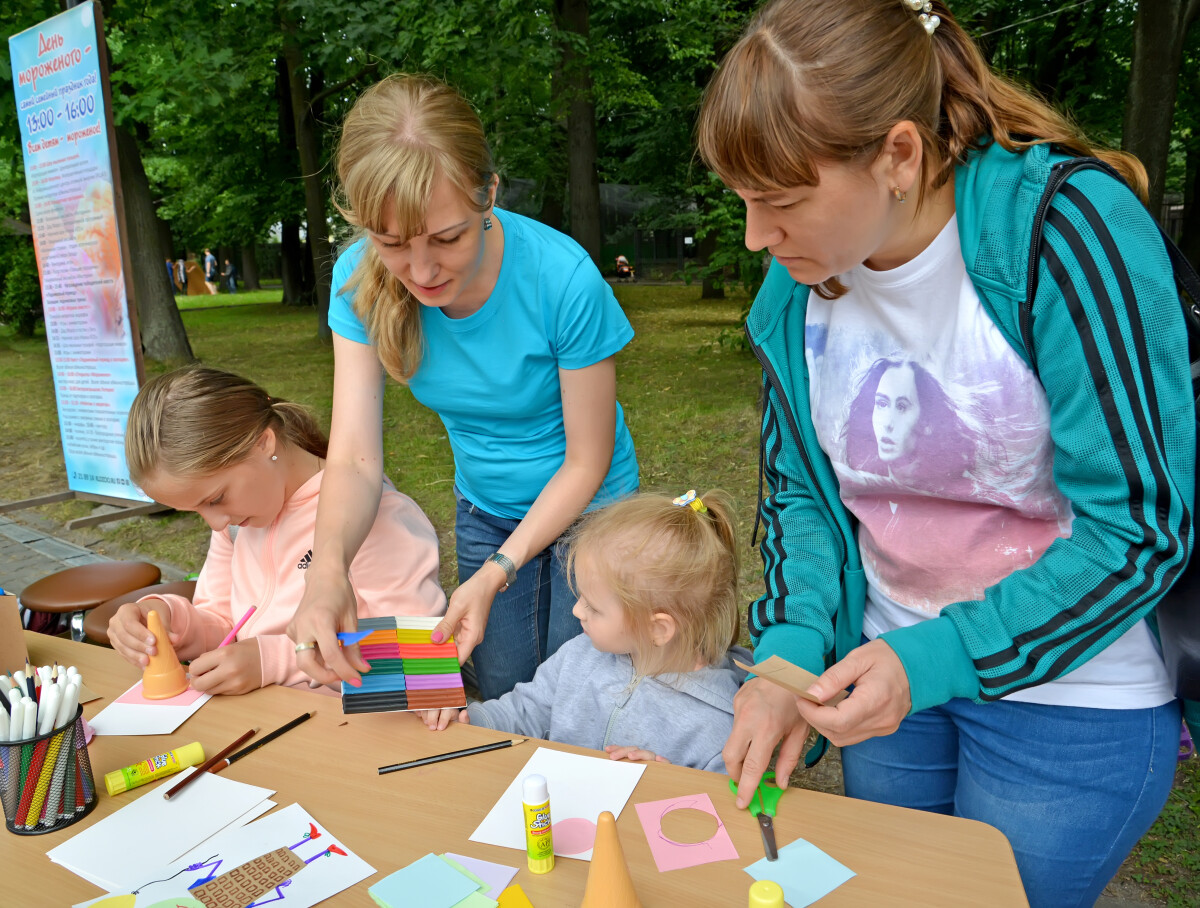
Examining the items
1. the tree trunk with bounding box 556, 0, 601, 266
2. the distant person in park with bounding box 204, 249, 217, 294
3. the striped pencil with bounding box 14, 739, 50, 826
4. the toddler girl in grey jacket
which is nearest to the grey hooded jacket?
the toddler girl in grey jacket

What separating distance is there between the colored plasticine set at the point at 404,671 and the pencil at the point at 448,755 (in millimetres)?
94

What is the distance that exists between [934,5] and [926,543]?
72 centimetres

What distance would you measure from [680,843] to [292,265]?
2083 cm

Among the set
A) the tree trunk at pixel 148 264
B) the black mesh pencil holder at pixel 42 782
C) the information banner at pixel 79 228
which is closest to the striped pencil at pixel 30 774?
the black mesh pencil holder at pixel 42 782

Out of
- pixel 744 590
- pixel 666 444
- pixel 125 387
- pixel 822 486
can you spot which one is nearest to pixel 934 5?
pixel 822 486

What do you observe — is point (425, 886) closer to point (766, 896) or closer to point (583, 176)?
point (766, 896)

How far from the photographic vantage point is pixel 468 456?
7.17ft

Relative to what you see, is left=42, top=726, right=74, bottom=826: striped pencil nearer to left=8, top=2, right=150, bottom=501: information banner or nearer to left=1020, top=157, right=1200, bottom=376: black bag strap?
left=1020, top=157, right=1200, bottom=376: black bag strap

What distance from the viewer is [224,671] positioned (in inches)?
69.6

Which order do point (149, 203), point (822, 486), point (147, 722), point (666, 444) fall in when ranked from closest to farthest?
point (822, 486) → point (147, 722) → point (666, 444) → point (149, 203)

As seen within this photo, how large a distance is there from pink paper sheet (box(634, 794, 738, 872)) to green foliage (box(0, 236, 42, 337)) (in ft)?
54.0

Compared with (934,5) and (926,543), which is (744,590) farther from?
(934,5)

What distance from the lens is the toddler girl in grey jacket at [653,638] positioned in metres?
1.76

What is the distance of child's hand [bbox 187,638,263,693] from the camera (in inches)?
69.7
